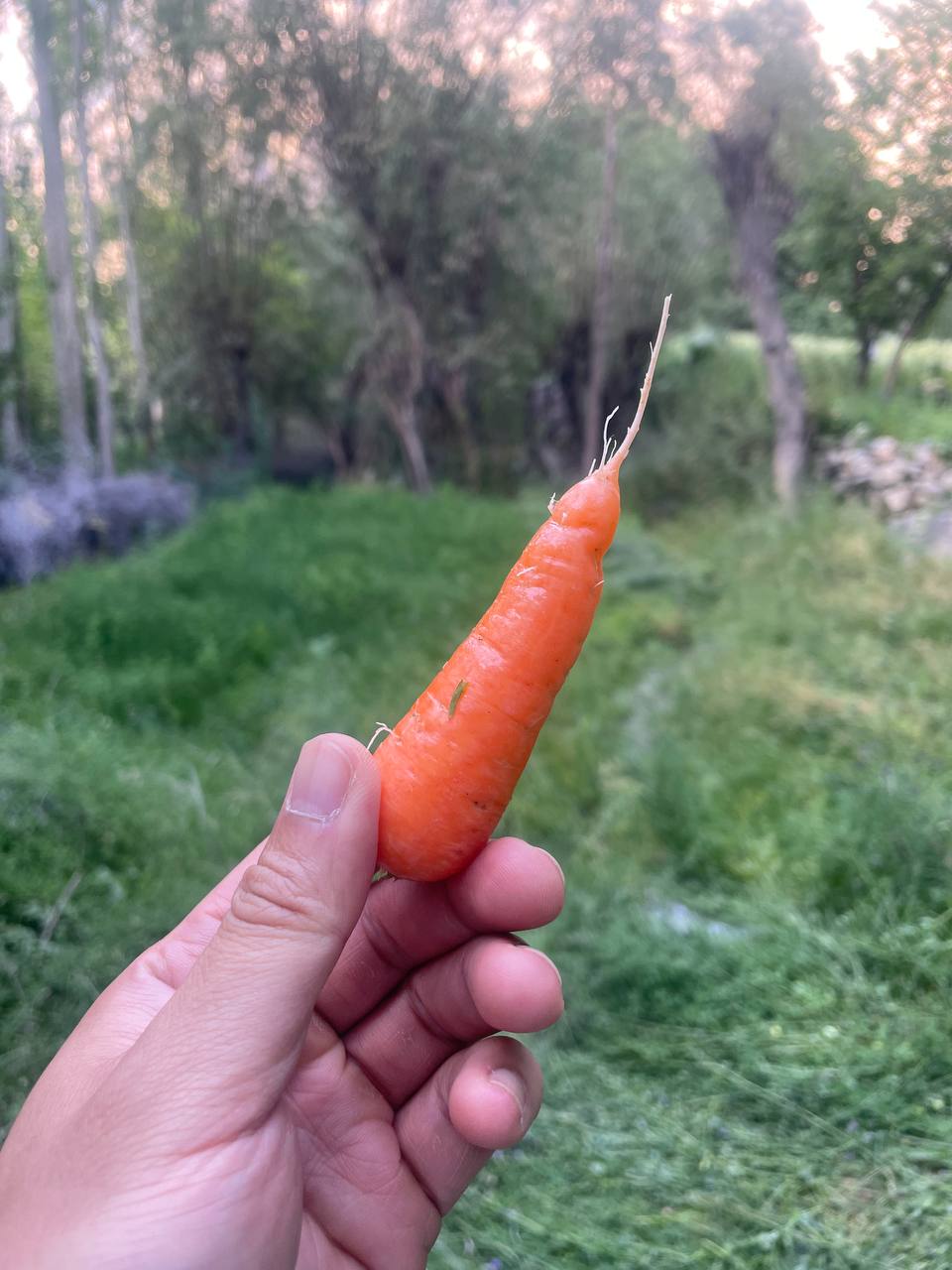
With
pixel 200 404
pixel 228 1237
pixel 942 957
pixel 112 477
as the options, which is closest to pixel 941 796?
pixel 942 957

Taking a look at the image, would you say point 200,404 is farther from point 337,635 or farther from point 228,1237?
point 228,1237

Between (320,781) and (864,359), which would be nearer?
(320,781)

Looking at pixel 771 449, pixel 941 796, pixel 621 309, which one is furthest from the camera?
pixel 621 309

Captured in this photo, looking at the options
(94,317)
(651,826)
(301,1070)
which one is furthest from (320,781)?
(94,317)

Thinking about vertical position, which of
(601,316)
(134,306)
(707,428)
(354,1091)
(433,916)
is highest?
(134,306)

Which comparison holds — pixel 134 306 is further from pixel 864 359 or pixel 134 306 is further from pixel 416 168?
pixel 864 359

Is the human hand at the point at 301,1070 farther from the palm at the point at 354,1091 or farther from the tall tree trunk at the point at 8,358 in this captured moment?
the tall tree trunk at the point at 8,358

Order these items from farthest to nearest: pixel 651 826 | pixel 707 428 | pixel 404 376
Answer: pixel 404 376 → pixel 707 428 → pixel 651 826
